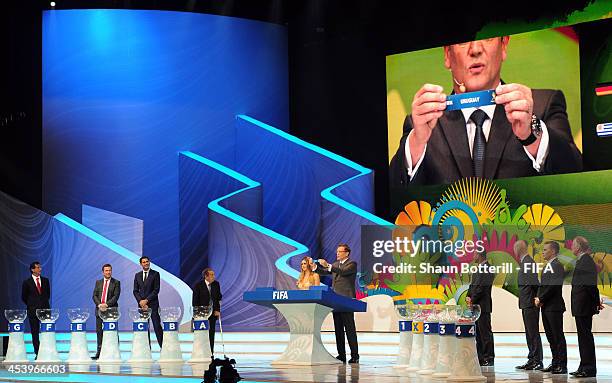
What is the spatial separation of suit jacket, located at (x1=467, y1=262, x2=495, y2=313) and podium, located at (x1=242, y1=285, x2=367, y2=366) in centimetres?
108

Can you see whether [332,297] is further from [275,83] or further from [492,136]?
[275,83]

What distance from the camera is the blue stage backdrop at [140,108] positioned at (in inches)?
693

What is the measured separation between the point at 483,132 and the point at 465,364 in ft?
28.1

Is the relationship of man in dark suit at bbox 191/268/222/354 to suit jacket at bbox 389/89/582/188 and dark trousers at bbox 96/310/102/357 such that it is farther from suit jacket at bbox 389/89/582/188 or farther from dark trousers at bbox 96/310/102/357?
suit jacket at bbox 389/89/582/188

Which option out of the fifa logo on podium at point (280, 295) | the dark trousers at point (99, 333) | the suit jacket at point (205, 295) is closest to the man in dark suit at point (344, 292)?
the fifa logo on podium at point (280, 295)

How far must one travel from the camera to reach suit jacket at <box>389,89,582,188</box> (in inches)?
606

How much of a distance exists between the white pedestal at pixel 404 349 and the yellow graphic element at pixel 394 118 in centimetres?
755

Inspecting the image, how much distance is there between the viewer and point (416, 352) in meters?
9.34

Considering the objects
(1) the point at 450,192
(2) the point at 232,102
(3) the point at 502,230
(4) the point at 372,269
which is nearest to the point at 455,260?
(4) the point at 372,269

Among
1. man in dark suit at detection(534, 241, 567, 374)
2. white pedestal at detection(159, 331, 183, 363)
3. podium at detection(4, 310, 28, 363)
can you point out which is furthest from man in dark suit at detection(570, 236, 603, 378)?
podium at detection(4, 310, 28, 363)

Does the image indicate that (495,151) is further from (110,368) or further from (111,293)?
(110,368)

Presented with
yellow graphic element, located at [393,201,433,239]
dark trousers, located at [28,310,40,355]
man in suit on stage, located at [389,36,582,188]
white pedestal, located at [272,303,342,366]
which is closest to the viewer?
white pedestal, located at [272,303,342,366]

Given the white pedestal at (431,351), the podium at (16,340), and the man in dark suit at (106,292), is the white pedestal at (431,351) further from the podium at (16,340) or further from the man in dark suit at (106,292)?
the podium at (16,340)

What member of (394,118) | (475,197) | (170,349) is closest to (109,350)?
(170,349)
